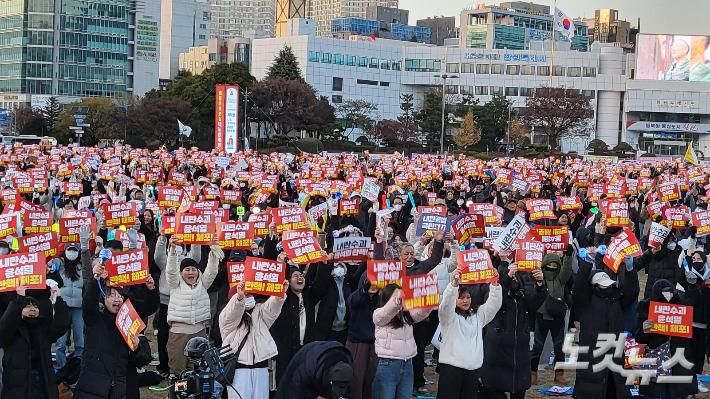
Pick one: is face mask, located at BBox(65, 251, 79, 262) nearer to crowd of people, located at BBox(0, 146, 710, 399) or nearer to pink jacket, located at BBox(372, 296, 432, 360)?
crowd of people, located at BBox(0, 146, 710, 399)

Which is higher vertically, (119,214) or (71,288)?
(119,214)

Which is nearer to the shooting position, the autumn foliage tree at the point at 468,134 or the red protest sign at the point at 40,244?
the red protest sign at the point at 40,244

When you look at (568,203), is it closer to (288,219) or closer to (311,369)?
(288,219)

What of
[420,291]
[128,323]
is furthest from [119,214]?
[420,291]

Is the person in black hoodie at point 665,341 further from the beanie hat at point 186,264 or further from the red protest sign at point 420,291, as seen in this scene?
the beanie hat at point 186,264

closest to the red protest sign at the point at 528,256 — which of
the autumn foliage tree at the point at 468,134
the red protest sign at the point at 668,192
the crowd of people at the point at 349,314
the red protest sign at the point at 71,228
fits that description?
the crowd of people at the point at 349,314

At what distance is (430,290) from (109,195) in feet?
38.0

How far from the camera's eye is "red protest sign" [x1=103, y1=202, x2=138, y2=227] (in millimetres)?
12125

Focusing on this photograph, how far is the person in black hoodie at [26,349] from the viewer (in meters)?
7.23

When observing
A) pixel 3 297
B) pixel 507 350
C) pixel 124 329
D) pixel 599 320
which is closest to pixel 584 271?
pixel 599 320

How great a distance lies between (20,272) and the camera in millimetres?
7473

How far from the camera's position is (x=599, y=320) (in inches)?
355

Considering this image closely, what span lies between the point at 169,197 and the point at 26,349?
7982 mm

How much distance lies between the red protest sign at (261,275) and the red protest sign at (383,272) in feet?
2.64
